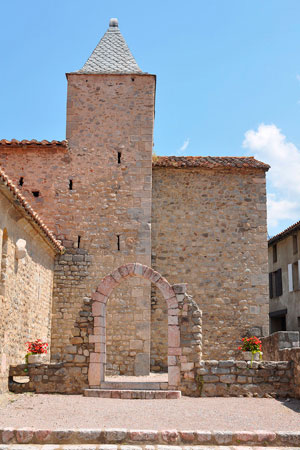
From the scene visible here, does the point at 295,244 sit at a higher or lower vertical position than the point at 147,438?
higher

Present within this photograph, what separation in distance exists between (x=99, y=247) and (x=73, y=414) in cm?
798

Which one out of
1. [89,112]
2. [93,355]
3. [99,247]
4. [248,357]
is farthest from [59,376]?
[89,112]

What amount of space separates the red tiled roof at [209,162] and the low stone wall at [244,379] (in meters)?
7.85

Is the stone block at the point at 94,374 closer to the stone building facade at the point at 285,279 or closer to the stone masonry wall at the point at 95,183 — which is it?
the stone masonry wall at the point at 95,183

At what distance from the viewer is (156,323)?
51.6 feet

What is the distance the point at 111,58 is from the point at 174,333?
1033 cm

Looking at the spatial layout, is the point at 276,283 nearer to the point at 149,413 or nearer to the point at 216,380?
the point at 216,380

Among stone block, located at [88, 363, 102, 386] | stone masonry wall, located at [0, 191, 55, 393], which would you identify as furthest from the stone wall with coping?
stone masonry wall, located at [0, 191, 55, 393]

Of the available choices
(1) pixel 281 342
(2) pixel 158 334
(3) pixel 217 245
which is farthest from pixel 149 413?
(3) pixel 217 245

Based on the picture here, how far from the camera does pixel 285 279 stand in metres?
22.8

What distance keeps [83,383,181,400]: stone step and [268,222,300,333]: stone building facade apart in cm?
1225

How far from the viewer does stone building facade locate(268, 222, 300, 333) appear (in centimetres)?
2134

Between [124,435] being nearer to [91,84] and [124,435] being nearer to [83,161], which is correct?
[83,161]

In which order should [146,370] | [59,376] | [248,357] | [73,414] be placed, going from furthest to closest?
[146,370]
[248,357]
[59,376]
[73,414]
